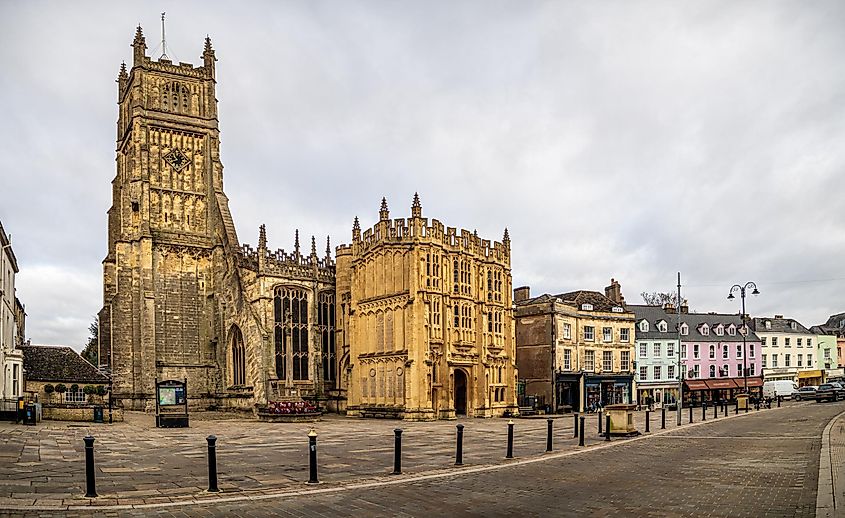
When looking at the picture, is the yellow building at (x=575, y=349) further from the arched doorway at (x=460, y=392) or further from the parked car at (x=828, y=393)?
the parked car at (x=828, y=393)

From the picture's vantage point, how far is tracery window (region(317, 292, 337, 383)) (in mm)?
50531

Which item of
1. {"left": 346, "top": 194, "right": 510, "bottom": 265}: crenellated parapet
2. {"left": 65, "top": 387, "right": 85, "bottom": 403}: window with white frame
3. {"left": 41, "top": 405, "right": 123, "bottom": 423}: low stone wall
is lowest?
{"left": 65, "top": 387, "right": 85, "bottom": 403}: window with white frame

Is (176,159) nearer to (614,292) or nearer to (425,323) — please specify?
(425,323)

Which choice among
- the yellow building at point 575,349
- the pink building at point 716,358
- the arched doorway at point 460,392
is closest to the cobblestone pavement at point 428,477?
the arched doorway at point 460,392

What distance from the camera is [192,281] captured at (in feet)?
168

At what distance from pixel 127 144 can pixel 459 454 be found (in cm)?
4494

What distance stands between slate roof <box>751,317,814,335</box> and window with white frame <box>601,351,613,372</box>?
86.1 feet

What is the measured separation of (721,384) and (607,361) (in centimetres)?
1753

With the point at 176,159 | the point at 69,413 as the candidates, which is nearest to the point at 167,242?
the point at 176,159

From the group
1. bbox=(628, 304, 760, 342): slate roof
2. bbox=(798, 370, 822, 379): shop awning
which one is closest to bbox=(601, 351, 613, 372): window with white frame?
bbox=(628, 304, 760, 342): slate roof

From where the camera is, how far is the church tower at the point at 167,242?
48.2 m

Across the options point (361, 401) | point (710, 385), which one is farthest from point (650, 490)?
point (710, 385)

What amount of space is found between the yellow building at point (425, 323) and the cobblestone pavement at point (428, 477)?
17216 mm

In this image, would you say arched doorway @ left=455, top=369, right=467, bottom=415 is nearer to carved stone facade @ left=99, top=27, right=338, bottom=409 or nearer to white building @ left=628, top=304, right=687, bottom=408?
carved stone facade @ left=99, top=27, right=338, bottom=409
